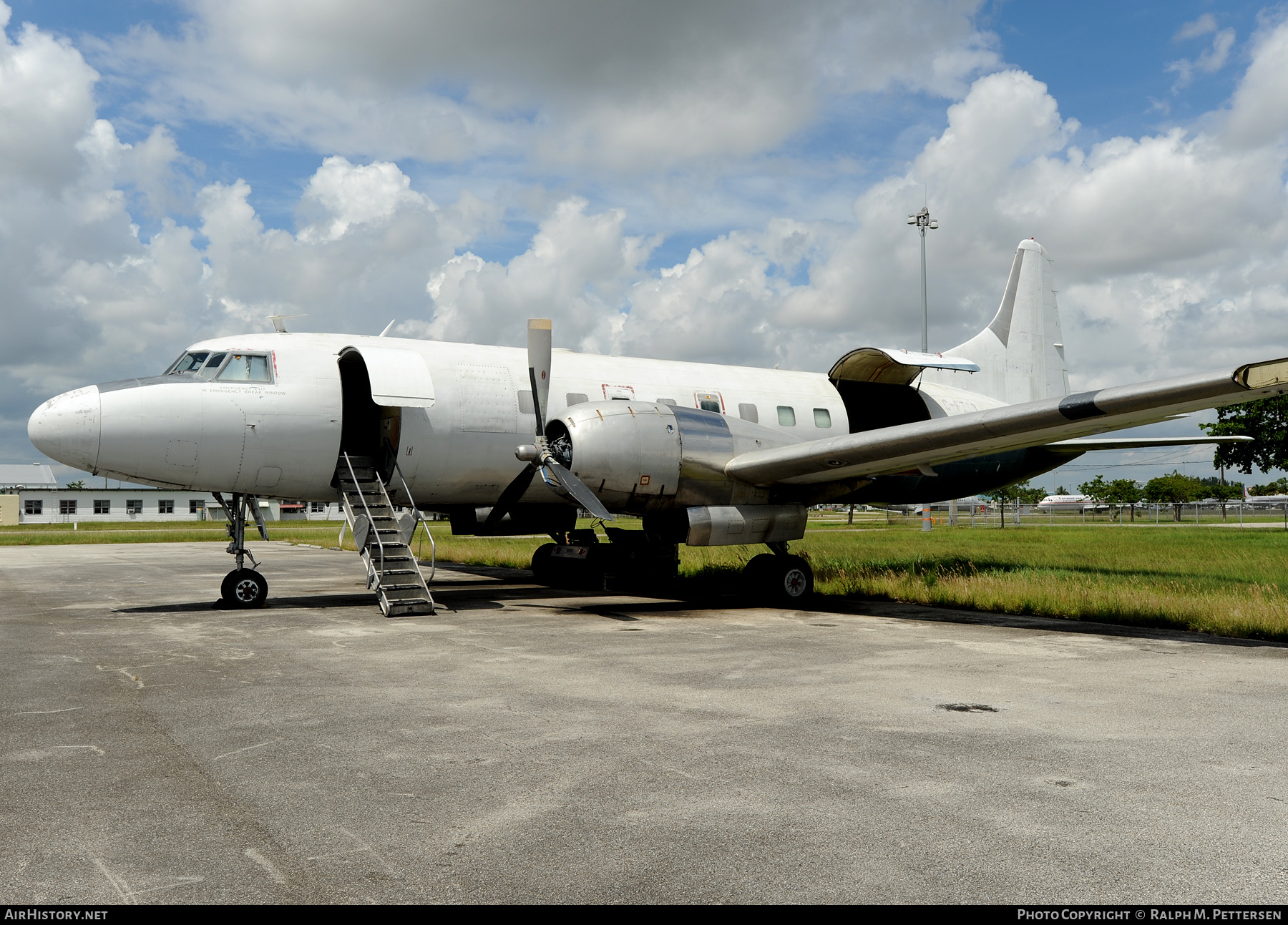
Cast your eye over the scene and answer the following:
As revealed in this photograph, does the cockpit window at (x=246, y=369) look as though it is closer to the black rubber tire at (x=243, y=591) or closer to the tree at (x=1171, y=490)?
the black rubber tire at (x=243, y=591)

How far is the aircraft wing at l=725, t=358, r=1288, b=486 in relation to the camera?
1035cm

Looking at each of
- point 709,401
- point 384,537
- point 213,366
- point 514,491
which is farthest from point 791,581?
point 213,366

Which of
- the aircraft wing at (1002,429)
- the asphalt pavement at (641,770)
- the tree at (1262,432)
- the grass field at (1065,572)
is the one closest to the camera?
the asphalt pavement at (641,770)

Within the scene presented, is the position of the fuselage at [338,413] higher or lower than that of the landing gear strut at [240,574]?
higher

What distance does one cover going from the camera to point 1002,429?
12211mm

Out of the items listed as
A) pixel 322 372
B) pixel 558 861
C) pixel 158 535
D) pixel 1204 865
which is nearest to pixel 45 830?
pixel 558 861

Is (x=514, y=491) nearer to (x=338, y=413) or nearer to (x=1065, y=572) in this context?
(x=338, y=413)

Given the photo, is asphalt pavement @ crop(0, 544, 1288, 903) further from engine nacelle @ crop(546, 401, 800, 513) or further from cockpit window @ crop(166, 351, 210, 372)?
cockpit window @ crop(166, 351, 210, 372)

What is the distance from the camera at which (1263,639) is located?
10.9m

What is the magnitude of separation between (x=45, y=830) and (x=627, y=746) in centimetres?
316

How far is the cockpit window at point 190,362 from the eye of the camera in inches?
556

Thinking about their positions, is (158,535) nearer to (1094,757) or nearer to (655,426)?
(655,426)

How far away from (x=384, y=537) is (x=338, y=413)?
2185 mm

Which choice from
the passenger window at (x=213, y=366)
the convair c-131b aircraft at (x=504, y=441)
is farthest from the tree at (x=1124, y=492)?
the passenger window at (x=213, y=366)
